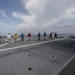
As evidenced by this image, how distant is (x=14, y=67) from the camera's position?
21.3 ft

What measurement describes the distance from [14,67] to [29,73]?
1.18 m

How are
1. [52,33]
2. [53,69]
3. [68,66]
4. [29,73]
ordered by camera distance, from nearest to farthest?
[29,73] → [53,69] → [68,66] → [52,33]

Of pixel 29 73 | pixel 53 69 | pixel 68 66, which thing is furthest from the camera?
pixel 68 66

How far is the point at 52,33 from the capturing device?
26.5m

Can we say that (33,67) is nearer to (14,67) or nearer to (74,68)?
(14,67)

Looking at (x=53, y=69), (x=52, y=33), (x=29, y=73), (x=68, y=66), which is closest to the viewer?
(x=29, y=73)

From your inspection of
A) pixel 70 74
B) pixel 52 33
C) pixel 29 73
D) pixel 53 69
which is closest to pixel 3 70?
pixel 29 73

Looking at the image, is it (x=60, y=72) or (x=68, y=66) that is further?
(x=68, y=66)

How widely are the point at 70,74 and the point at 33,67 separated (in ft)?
7.08

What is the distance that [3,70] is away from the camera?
19.7 ft

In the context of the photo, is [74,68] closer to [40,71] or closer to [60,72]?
[60,72]

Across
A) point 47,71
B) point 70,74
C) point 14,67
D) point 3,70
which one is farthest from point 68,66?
point 3,70

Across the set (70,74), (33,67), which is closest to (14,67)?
(33,67)

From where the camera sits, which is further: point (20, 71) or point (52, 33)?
point (52, 33)
